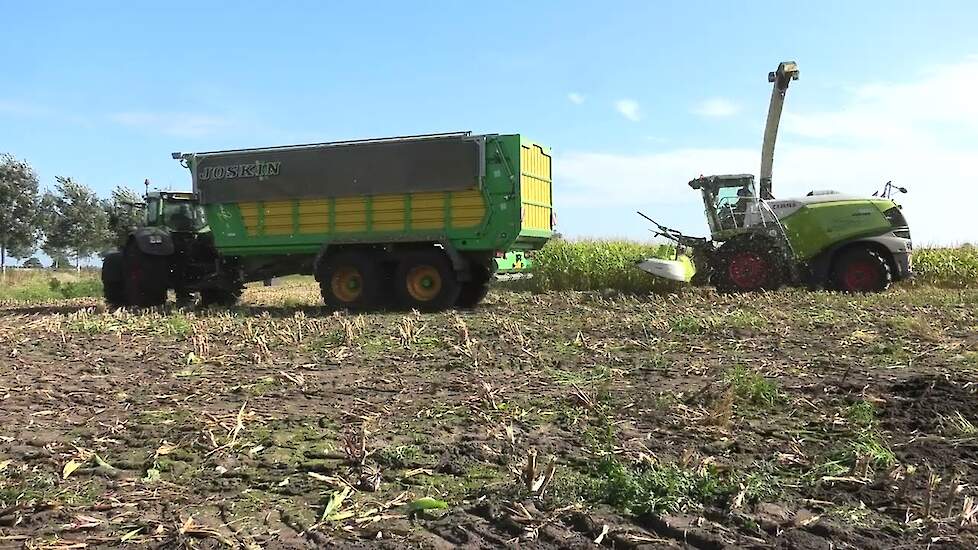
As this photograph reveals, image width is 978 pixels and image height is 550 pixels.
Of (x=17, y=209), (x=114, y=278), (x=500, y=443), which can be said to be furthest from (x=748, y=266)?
(x=17, y=209)

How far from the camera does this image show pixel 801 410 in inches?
183

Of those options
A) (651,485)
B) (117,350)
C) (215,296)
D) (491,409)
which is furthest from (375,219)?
(651,485)

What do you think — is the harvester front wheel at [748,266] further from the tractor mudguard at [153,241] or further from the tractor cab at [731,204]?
the tractor mudguard at [153,241]

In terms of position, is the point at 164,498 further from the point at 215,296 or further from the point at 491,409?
the point at 215,296

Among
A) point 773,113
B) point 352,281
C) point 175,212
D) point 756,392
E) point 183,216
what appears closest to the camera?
point 756,392

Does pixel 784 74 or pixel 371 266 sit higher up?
pixel 784 74

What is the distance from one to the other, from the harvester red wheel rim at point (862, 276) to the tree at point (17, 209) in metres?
Result: 33.0

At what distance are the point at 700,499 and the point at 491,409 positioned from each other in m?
1.83

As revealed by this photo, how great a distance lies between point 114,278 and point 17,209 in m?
25.5

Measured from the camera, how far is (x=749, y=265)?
14203 millimetres

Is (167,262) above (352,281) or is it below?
above

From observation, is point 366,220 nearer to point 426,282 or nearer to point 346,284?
point 346,284

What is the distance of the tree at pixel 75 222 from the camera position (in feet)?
124

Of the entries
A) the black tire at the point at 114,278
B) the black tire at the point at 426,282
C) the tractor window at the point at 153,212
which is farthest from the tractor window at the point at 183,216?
the black tire at the point at 426,282
